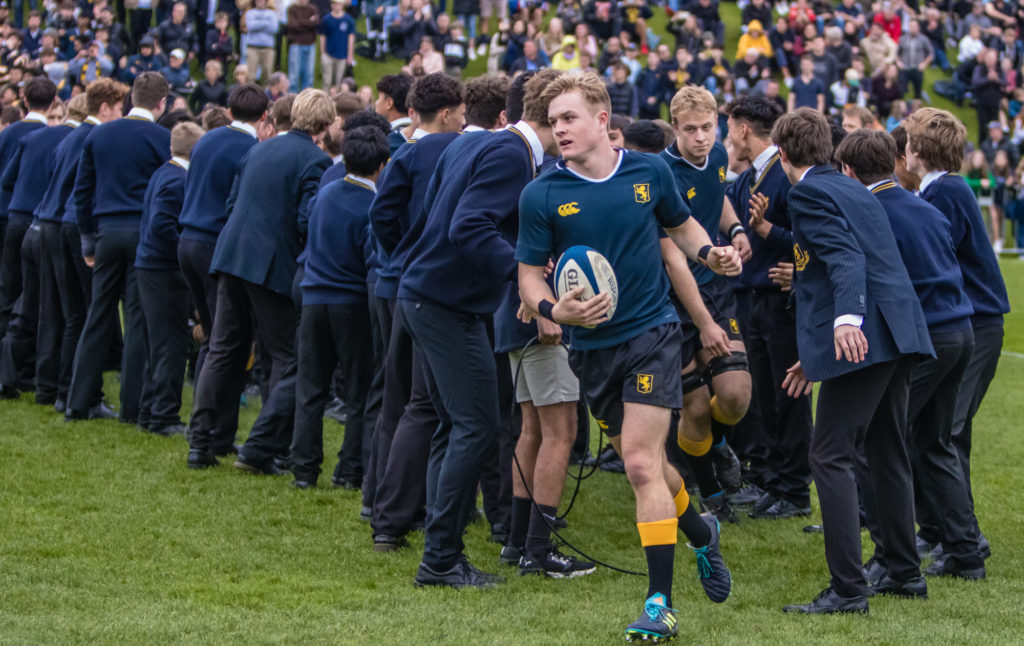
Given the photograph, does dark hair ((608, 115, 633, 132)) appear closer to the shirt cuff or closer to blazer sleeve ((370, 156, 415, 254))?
blazer sleeve ((370, 156, 415, 254))

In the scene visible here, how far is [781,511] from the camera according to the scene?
7191mm

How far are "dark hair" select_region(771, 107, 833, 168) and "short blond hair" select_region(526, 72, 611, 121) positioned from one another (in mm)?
998

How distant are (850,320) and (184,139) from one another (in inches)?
220

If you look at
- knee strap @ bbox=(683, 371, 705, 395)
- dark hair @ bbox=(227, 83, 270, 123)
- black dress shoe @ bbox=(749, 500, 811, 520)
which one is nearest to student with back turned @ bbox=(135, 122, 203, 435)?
dark hair @ bbox=(227, 83, 270, 123)

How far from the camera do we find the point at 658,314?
4.97 metres

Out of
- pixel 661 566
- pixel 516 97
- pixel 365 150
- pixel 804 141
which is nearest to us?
pixel 661 566

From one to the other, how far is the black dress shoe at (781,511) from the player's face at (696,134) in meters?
2.12

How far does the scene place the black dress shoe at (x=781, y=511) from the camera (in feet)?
23.6

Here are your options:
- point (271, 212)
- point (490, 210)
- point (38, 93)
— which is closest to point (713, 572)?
point (490, 210)

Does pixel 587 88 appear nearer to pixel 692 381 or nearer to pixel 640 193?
pixel 640 193

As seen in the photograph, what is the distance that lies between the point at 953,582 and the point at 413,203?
10.7 ft

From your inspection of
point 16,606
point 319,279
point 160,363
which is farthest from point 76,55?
point 16,606

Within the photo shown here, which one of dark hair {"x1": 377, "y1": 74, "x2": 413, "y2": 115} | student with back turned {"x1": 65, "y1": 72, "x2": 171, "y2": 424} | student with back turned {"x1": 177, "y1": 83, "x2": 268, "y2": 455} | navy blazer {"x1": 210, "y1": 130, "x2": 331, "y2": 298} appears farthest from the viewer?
student with back turned {"x1": 65, "y1": 72, "x2": 171, "y2": 424}

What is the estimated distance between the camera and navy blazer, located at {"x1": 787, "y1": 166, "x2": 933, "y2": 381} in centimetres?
506
